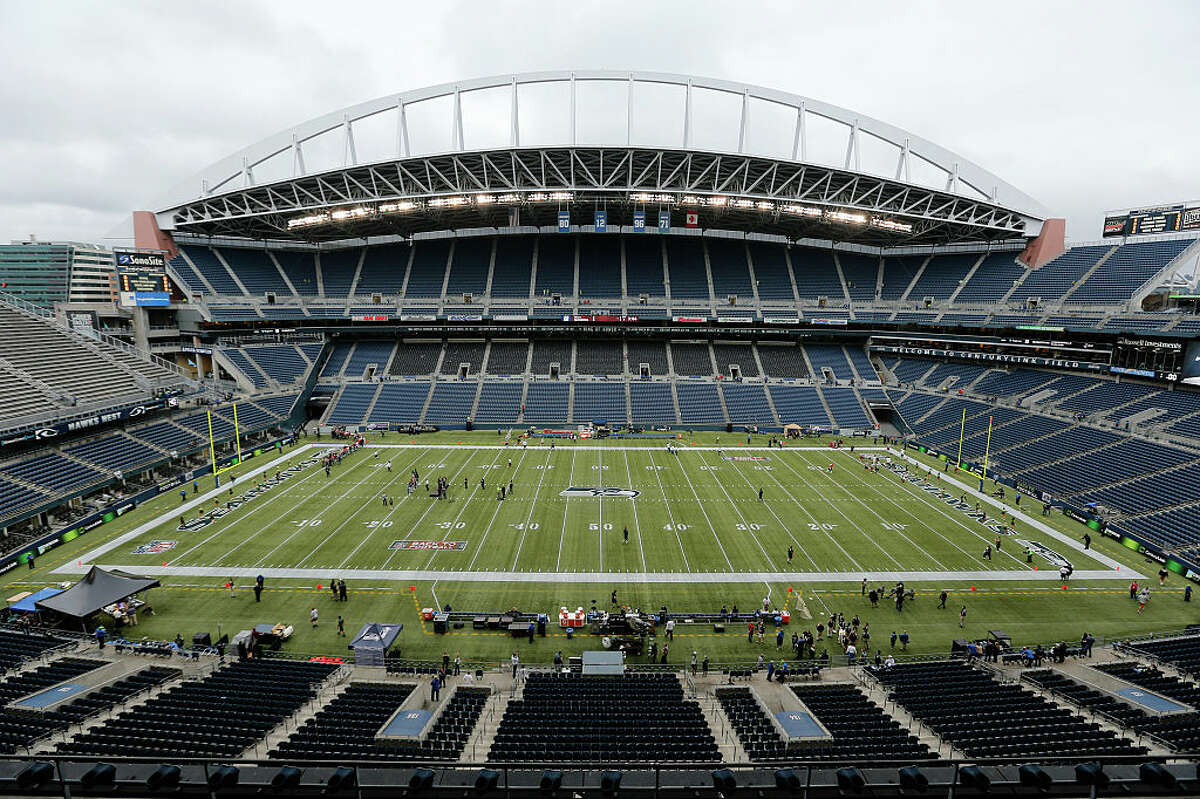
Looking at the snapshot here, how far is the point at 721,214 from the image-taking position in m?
58.3

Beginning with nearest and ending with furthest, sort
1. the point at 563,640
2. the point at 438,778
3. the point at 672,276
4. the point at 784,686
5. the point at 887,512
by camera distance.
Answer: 1. the point at 438,778
2. the point at 784,686
3. the point at 563,640
4. the point at 887,512
5. the point at 672,276

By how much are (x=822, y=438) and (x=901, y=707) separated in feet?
124

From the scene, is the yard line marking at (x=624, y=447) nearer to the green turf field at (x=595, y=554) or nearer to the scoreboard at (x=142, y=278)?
the green turf field at (x=595, y=554)

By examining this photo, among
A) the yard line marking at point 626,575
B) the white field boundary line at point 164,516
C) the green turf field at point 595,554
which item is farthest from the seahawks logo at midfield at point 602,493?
the white field boundary line at point 164,516

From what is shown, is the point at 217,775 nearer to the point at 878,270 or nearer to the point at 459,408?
the point at 459,408

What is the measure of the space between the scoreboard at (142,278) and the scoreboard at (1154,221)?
87.9 metres

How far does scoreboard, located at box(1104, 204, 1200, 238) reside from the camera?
45.1 m

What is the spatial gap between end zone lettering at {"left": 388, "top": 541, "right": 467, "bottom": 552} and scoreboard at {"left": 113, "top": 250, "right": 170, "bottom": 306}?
127 feet

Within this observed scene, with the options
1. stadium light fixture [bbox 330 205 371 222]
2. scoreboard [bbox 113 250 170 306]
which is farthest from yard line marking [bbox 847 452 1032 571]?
scoreboard [bbox 113 250 170 306]

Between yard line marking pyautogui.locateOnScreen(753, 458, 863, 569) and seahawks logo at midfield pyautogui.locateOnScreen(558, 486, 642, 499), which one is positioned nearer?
yard line marking pyautogui.locateOnScreen(753, 458, 863, 569)

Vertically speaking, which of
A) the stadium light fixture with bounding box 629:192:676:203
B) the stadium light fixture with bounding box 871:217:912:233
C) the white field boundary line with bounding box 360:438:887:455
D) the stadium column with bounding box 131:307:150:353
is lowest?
the white field boundary line with bounding box 360:438:887:455

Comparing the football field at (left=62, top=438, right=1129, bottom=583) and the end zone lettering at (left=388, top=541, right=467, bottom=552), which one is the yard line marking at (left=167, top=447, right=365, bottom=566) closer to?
the football field at (left=62, top=438, right=1129, bottom=583)

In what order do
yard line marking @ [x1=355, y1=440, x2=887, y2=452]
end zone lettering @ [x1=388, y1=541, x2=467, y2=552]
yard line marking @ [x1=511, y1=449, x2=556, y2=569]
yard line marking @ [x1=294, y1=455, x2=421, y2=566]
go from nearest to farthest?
1. yard line marking @ [x1=511, y1=449, x2=556, y2=569]
2. yard line marking @ [x1=294, y1=455, x2=421, y2=566]
3. end zone lettering @ [x1=388, y1=541, x2=467, y2=552]
4. yard line marking @ [x1=355, y1=440, x2=887, y2=452]

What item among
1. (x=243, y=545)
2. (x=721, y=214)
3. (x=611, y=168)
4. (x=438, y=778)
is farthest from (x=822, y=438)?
(x=438, y=778)
